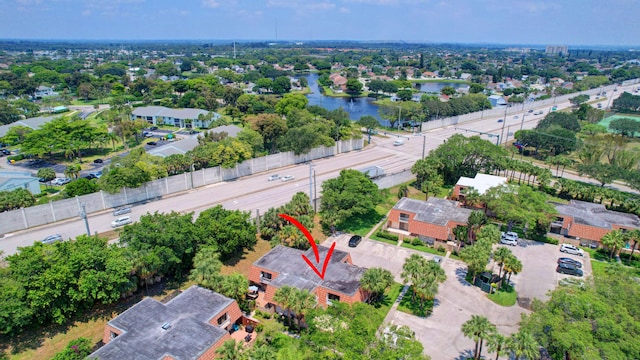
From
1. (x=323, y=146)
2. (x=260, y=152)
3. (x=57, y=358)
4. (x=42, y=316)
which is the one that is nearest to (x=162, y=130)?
(x=260, y=152)

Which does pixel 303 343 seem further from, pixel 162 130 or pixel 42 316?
pixel 162 130

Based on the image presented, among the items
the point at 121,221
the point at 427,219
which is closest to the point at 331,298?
the point at 427,219

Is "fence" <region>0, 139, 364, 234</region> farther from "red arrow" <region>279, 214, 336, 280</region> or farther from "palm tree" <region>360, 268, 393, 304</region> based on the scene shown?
"palm tree" <region>360, 268, 393, 304</region>

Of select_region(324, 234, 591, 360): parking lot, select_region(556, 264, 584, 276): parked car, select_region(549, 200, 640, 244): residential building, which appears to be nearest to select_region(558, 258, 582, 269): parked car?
select_region(556, 264, 584, 276): parked car

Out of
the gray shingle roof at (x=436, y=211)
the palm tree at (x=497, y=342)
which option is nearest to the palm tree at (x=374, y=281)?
the palm tree at (x=497, y=342)

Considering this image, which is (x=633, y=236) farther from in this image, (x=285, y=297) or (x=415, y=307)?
(x=285, y=297)

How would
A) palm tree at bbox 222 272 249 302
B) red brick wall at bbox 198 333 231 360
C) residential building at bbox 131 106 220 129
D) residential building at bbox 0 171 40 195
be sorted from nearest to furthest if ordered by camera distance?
red brick wall at bbox 198 333 231 360 → palm tree at bbox 222 272 249 302 → residential building at bbox 0 171 40 195 → residential building at bbox 131 106 220 129
